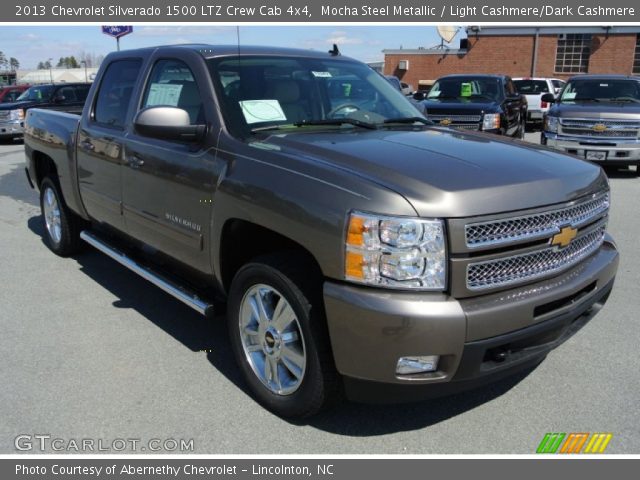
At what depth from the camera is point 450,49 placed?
3478cm

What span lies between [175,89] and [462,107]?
8269mm

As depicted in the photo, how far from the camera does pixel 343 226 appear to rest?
2605 mm

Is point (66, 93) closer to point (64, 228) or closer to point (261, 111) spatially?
point (64, 228)

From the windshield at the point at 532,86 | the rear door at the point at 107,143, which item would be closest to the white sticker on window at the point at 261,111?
the rear door at the point at 107,143

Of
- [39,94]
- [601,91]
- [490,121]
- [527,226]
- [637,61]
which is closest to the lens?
[527,226]

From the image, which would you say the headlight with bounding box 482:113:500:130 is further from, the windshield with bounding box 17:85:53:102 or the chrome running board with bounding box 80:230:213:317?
the windshield with bounding box 17:85:53:102

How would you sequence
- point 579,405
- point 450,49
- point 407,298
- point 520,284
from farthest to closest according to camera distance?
point 450,49
point 579,405
point 520,284
point 407,298

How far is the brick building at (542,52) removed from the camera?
30.7 meters

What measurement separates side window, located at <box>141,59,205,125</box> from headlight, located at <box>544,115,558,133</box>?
8903 millimetres

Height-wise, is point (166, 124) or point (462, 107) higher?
point (166, 124)

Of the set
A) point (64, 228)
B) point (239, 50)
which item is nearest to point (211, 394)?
point (239, 50)

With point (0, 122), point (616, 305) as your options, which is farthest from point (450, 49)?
point (616, 305)

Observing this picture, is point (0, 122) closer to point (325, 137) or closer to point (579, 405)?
point (325, 137)

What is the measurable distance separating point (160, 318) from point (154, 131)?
5.48 feet
